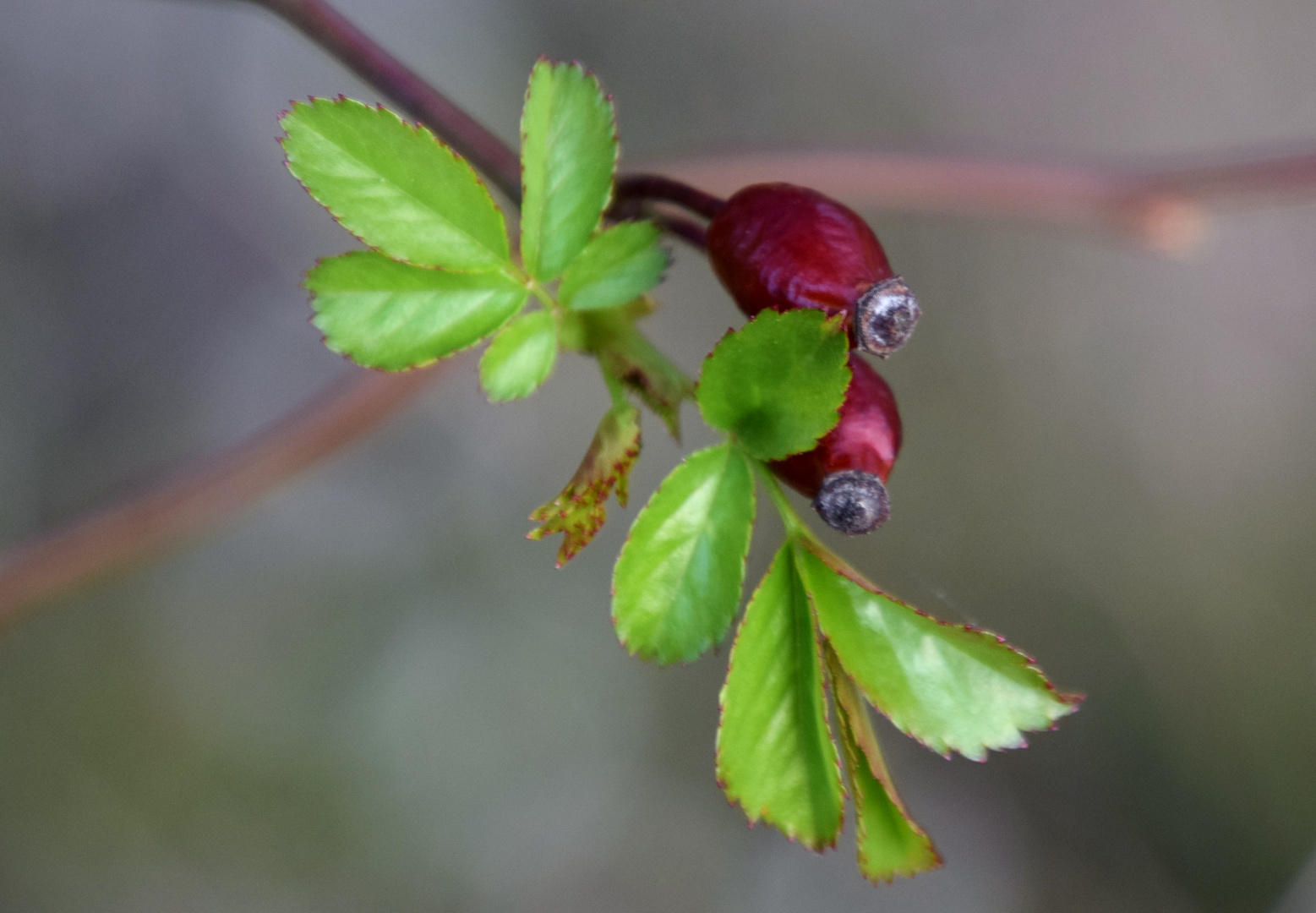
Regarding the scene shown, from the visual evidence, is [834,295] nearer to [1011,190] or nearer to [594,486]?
[594,486]

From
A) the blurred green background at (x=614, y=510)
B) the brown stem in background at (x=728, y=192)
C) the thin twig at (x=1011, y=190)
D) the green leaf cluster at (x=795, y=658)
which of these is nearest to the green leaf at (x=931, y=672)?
the green leaf cluster at (x=795, y=658)

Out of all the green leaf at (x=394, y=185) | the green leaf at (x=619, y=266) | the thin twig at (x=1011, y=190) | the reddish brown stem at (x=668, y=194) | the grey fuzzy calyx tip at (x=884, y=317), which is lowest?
the green leaf at (x=394, y=185)

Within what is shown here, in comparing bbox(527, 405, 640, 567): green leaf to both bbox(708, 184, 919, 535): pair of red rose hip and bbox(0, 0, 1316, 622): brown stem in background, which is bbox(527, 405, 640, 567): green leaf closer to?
bbox(708, 184, 919, 535): pair of red rose hip

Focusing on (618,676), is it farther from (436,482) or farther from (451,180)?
(451,180)

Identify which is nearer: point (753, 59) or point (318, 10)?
point (318, 10)

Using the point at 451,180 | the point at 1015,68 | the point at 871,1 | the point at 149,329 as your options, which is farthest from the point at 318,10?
the point at 1015,68

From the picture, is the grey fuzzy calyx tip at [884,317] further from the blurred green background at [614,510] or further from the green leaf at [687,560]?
the blurred green background at [614,510]
